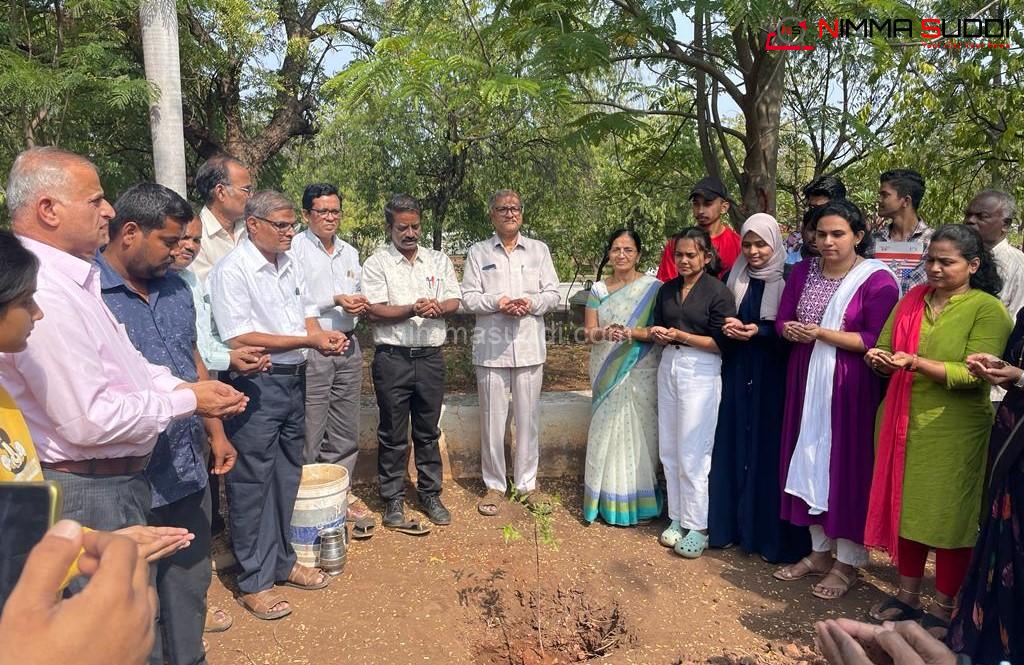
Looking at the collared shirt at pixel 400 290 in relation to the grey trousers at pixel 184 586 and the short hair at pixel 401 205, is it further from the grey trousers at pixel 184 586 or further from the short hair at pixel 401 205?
the grey trousers at pixel 184 586

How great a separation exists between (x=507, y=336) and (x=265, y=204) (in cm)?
178

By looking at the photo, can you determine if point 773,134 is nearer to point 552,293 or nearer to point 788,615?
point 552,293

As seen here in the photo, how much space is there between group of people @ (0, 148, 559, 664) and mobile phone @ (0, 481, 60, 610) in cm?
19

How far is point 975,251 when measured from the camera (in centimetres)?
297

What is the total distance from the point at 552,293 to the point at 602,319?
15.8 inches

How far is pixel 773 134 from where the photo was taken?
4844 millimetres

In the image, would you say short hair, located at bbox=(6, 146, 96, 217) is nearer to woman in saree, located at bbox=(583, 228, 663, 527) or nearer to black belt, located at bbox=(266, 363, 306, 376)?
black belt, located at bbox=(266, 363, 306, 376)

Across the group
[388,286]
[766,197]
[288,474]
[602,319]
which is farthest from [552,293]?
[288,474]

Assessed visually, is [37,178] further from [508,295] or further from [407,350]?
[508,295]

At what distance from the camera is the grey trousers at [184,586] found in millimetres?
2635

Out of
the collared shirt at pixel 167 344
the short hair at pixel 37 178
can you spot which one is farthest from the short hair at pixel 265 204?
the short hair at pixel 37 178

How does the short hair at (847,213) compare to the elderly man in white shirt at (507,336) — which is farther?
the elderly man in white shirt at (507,336)

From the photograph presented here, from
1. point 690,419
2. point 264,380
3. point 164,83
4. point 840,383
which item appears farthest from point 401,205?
point 840,383

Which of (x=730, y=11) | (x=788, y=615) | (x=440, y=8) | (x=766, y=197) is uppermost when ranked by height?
(x=440, y=8)
